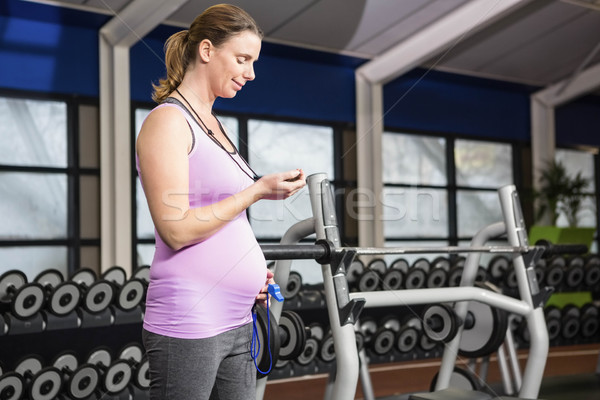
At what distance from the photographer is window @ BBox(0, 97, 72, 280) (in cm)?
386

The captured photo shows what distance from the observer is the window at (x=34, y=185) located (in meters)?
3.86

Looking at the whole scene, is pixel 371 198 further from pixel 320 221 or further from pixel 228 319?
pixel 228 319

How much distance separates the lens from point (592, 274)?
4012mm

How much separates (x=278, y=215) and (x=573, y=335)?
2.32 m

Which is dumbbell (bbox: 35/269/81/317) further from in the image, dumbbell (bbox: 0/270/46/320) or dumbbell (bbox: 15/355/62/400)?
dumbbell (bbox: 15/355/62/400)

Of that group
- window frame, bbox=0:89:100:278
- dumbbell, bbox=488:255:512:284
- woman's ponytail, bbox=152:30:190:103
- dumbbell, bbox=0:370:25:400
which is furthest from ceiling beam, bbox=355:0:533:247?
woman's ponytail, bbox=152:30:190:103

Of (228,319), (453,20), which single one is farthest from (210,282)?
(453,20)

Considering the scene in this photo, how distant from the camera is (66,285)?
2.63 meters

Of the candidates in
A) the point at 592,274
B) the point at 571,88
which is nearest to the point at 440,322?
the point at 592,274

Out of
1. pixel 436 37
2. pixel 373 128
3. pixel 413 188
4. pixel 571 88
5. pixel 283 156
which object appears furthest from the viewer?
pixel 571 88

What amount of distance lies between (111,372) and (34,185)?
1.85m

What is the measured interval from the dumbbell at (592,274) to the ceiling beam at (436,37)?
5.59 feet

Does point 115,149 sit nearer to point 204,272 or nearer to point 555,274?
point 555,274

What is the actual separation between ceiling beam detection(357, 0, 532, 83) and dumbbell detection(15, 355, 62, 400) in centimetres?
330
